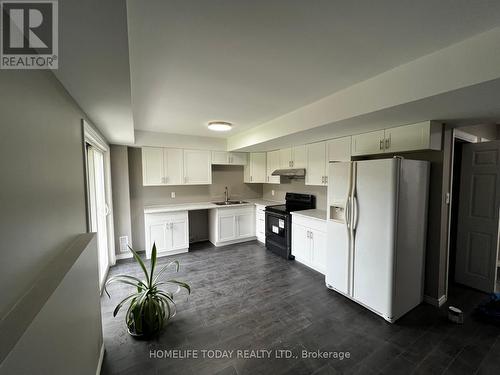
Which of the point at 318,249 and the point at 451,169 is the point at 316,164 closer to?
the point at 318,249

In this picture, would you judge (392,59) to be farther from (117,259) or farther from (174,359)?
(117,259)

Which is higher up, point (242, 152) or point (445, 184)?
point (242, 152)

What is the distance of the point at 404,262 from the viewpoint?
7.55 ft

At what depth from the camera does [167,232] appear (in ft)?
13.3

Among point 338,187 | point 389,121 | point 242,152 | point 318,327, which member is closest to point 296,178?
point 242,152

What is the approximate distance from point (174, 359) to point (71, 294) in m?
1.20

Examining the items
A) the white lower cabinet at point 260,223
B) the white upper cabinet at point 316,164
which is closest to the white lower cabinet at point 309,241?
the white upper cabinet at point 316,164

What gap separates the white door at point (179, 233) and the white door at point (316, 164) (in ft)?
8.35

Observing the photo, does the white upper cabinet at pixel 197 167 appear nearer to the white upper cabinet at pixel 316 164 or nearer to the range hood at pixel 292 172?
the range hood at pixel 292 172

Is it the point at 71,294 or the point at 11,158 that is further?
the point at 71,294

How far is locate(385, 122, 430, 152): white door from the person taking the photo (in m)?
2.24

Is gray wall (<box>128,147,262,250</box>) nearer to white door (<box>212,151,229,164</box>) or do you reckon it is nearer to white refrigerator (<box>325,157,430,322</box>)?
white door (<box>212,151,229,164</box>)

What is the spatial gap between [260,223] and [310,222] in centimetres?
152

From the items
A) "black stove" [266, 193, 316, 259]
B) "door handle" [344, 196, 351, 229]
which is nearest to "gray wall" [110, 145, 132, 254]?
"black stove" [266, 193, 316, 259]
